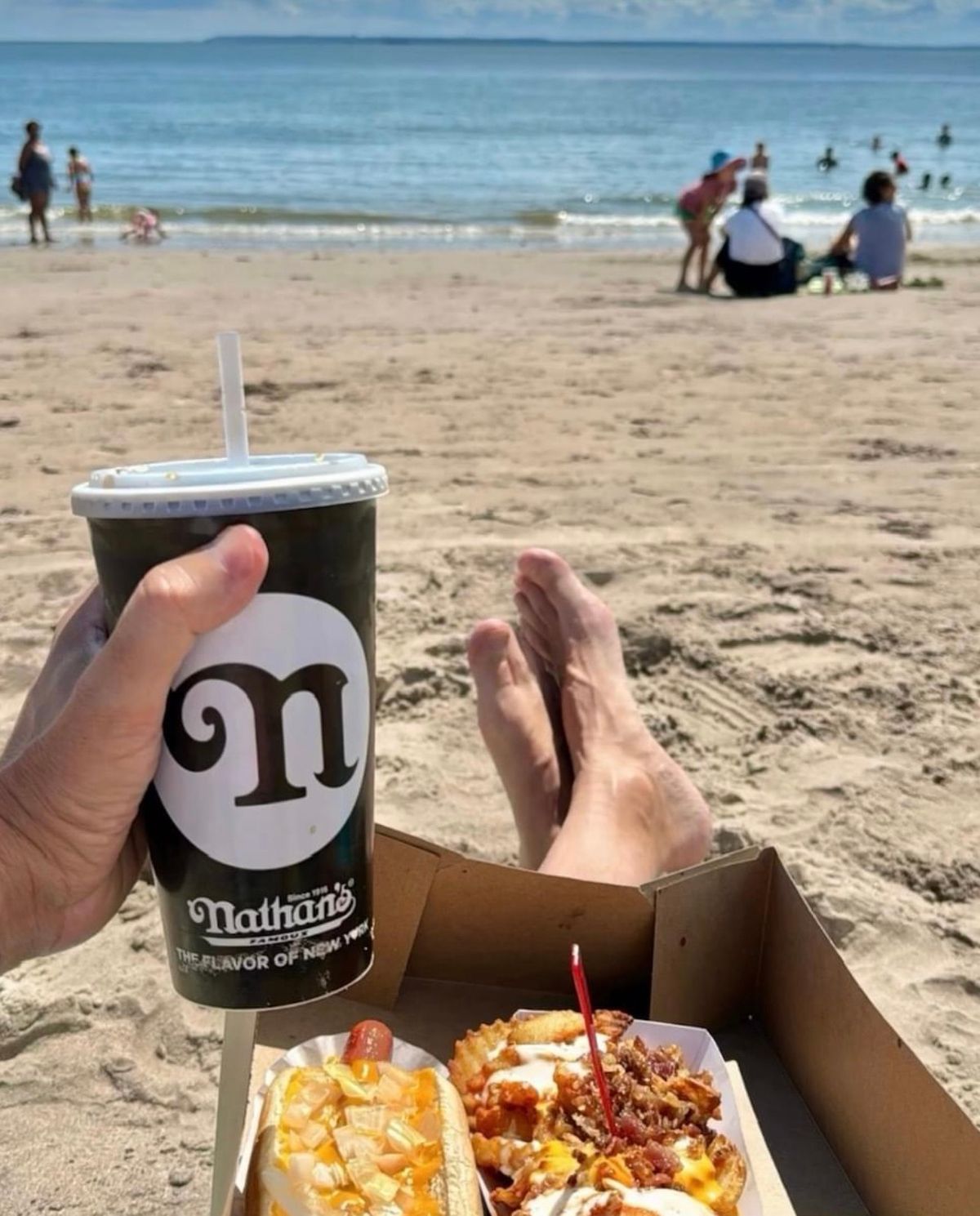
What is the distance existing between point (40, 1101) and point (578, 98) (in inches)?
2626

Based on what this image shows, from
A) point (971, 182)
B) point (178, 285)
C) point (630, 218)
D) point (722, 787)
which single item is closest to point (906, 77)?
point (971, 182)

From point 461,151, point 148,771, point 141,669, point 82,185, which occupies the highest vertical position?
point 461,151

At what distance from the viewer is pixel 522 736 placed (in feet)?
8.73

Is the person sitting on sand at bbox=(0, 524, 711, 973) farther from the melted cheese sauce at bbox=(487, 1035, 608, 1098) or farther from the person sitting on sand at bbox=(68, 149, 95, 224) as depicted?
the person sitting on sand at bbox=(68, 149, 95, 224)

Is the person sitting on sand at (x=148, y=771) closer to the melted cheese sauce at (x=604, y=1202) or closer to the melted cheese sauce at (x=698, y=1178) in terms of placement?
the melted cheese sauce at (x=604, y=1202)

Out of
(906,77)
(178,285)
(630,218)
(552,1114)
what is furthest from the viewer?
(906,77)

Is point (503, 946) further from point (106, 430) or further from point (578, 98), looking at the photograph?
point (578, 98)

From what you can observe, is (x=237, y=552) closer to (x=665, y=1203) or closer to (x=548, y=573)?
(x=665, y=1203)

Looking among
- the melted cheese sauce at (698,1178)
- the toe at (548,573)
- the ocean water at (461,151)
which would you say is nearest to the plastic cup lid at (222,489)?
the melted cheese sauce at (698,1178)

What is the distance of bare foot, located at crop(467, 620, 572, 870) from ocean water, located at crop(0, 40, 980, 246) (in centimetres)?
1408

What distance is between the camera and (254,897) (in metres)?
1.20

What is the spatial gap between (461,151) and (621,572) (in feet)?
101

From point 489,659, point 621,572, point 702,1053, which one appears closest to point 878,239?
point 621,572

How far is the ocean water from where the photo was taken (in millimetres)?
18547
